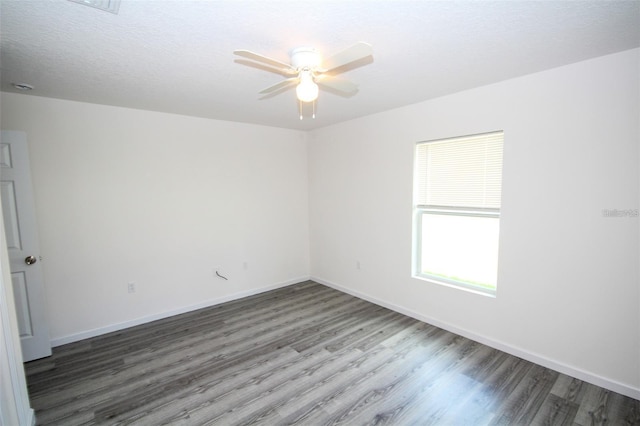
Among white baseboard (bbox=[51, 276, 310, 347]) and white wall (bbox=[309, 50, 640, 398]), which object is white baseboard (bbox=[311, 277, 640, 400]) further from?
white baseboard (bbox=[51, 276, 310, 347])

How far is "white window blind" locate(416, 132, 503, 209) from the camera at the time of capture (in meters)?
2.76

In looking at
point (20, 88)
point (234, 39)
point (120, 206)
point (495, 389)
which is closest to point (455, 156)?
point (495, 389)

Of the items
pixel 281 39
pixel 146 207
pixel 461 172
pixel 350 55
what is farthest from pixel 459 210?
pixel 146 207

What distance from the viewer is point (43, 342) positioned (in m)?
2.78

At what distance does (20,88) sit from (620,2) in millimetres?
4334

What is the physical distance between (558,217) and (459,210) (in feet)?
2.80

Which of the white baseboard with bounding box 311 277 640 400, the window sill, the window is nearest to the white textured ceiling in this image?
the window

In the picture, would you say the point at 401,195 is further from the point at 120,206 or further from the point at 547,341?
the point at 120,206

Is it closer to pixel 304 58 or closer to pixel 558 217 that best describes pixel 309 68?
pixel 304 58

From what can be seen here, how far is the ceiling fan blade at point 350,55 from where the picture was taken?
1467 millimetres

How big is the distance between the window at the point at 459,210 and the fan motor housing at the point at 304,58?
1.84m

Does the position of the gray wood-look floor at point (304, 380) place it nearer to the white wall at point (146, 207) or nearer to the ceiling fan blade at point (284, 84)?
the white wall at point (146, 207)

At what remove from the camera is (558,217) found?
7.73 ft

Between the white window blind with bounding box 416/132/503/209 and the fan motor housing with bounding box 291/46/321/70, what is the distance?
184 centimetres
